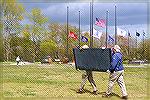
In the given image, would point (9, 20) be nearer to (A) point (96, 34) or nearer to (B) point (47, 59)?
(B) point (47, 59)

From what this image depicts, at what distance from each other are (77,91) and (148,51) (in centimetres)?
1556

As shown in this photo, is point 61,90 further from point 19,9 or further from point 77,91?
point 19,9

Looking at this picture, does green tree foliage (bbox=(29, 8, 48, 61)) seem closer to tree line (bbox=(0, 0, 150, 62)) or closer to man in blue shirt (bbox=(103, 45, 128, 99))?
tree line (bbox=(0, 0, 150, 62))

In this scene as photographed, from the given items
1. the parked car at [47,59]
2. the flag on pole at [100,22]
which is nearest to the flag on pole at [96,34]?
the flag on pole at [100,22]

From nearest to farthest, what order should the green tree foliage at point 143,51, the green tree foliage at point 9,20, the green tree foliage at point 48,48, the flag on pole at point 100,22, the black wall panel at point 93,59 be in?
the black wall panel at point 93,59 < the green tree foliage at point 9,20 < the green tree foliage at point 48,48 < the flag on pole at point 100,22 < the green tree foliage at point 143,51

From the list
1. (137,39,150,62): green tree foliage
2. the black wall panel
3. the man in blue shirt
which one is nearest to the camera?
the man in blue shirt

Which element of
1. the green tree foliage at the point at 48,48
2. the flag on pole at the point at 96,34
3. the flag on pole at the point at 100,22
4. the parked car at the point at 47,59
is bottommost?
the parked car at the point at 47,59

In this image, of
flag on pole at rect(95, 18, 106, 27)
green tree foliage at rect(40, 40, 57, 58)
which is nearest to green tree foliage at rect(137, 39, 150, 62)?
flag on pole at rect(95, 18, 106, 27)

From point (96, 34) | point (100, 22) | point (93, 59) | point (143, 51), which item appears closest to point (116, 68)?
point (93, 59)

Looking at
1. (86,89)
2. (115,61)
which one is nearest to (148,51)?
(86,89)

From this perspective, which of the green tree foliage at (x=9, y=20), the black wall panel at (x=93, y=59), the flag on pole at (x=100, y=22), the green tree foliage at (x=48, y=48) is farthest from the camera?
the flag on pole at (x=100, y=22)

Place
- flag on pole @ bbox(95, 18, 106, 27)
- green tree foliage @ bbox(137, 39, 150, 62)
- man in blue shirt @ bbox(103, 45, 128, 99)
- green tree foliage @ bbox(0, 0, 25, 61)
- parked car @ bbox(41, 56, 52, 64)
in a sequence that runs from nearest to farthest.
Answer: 1. man in blue shirt @ bbox(103, 45, 128, 99)
2. green tree foliage @ bbox(0, 0, 25, 61)
3. parked car @ bbox(41, 56, 52, 64)
4. flag on pole @ bbox(95, 18, 106, 27)
5. green tree foliage @ bbox(137, 39, 150, 62)

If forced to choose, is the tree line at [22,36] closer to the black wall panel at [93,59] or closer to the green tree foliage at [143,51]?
the black wall panel at [93,59]

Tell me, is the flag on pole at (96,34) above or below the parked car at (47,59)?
above
